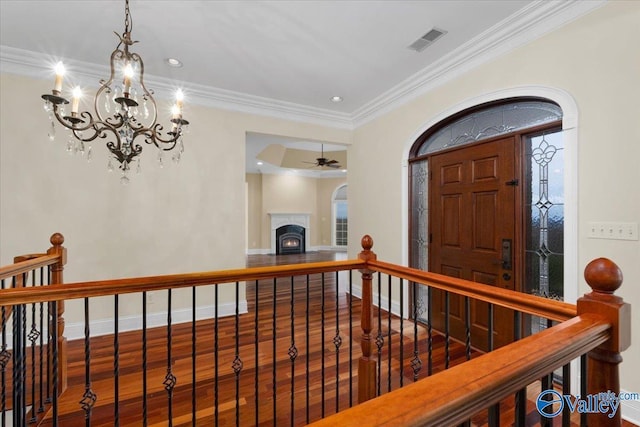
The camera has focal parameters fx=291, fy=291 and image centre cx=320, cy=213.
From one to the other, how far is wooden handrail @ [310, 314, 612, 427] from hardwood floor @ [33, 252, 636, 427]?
1.09 m

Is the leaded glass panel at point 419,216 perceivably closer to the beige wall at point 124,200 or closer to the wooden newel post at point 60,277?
the beige wall at point 124,200

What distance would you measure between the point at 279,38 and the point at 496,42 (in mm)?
1938

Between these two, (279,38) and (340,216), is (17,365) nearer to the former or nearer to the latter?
(279,38)

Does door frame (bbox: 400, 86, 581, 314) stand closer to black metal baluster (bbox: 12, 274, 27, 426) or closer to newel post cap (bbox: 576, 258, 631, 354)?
newel post cap (bbox: 576, 258, 631, 354)

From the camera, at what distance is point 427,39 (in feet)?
8.73

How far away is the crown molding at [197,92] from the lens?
2.90 metres

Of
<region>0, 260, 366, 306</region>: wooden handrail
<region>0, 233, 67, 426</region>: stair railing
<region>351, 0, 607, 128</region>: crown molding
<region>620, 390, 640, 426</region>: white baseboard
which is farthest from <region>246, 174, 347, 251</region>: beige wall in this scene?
<region>620, 390, 640, 426</region>: white baseboard

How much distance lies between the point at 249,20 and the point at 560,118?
261 cm

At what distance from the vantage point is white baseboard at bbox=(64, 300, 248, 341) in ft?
10.6

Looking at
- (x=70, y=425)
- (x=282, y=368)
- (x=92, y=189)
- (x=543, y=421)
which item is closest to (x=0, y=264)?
(x=92, y=189)

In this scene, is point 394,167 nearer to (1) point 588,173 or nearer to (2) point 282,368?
(1) point 588,173

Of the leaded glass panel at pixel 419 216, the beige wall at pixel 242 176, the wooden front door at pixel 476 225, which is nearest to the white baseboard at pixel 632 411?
the beige wall at pixel 242 176

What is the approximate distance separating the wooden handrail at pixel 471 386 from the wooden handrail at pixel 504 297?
29 cm

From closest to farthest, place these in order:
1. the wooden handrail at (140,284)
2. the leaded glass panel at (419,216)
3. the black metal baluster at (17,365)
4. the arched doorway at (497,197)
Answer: the wooden handrail at (140,284)
the black metal baluster at (17,365)
the arched doorway at (497,197)
the leaded glass panel at (419,216)
